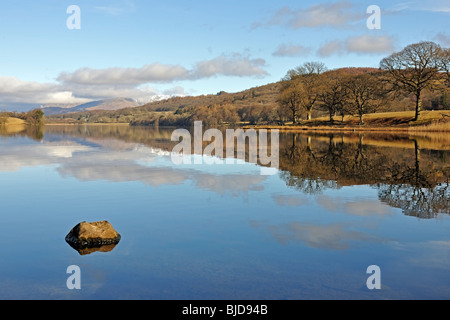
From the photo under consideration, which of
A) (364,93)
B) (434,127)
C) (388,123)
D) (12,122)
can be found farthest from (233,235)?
(12,122)

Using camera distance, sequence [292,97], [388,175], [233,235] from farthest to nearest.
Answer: [292,97] → [388,175] → [233,235]

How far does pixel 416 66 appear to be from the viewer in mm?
74125

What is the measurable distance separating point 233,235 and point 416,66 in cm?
7518

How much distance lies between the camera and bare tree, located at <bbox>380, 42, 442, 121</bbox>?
72.6m

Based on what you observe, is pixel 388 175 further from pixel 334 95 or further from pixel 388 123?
pixel 334 95

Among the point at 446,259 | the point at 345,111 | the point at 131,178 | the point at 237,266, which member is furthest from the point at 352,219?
the point at 345,111

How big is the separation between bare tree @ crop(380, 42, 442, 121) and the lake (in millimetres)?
55799

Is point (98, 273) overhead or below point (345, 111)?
below
